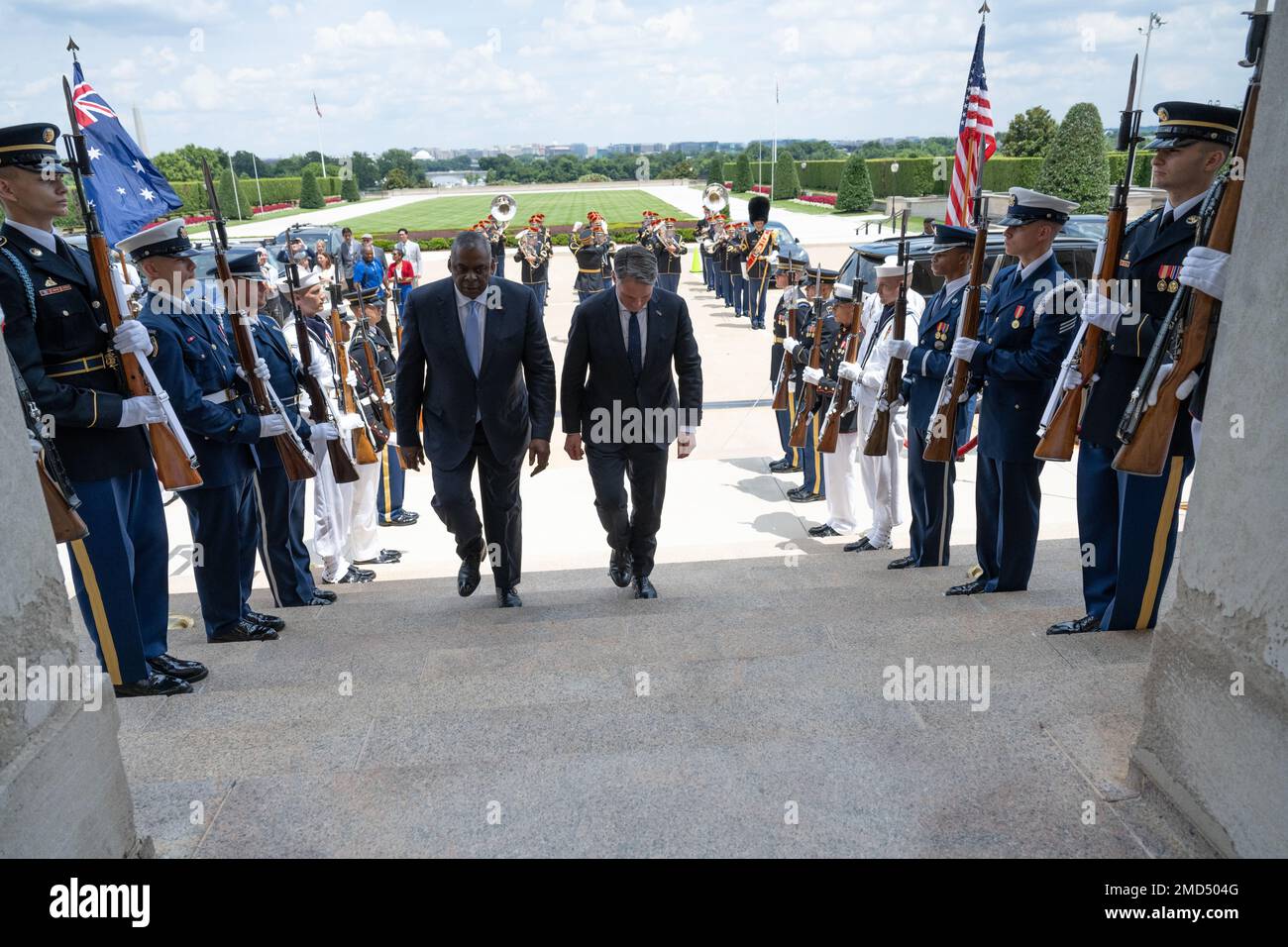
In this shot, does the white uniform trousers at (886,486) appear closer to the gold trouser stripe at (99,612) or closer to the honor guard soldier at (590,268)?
the gold trouser stripe at (99,612)

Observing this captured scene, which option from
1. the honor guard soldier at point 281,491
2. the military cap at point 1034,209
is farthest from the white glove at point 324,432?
the military cap at point 1034,209

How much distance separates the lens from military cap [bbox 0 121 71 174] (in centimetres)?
364

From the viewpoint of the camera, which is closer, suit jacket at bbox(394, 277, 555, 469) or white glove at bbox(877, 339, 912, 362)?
suit jacket at bbox(394, 277, 555, 469)

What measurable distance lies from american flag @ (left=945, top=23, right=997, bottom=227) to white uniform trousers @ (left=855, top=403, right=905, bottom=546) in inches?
99.5

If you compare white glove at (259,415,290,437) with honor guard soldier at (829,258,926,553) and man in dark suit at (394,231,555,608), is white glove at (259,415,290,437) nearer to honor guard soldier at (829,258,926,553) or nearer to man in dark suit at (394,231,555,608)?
man in dark suit at (394,231,555,608)

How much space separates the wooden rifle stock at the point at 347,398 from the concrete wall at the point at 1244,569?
6.10 m

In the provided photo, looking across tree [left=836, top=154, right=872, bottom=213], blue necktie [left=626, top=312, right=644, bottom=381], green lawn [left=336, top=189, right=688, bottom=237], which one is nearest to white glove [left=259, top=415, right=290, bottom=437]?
blue necktie [left=626, top=312, right=644, bottom=381]

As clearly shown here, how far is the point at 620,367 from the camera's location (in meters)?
5.29

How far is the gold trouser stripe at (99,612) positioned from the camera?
3867 millimetres

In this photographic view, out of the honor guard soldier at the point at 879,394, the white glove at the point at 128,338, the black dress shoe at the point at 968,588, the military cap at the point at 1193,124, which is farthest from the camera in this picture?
the honor guard soldier at the point at 879,394
